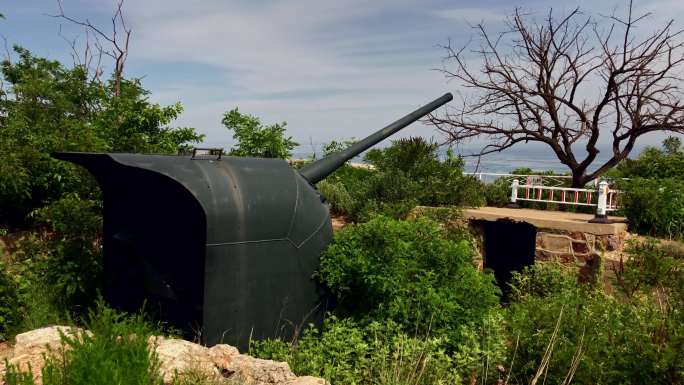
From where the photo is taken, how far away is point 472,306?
16.7 feet

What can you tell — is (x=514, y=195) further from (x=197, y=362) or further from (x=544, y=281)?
(x=197, y=362)

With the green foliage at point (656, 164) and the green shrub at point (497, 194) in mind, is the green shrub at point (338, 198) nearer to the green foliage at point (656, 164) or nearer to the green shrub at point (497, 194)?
the green shrub at point (497, 194)

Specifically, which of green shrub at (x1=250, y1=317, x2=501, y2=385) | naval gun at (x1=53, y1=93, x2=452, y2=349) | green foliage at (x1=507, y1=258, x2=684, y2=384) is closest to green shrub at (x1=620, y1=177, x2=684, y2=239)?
green foliage at (x1=507, y1=258, x2=684, y2=384)

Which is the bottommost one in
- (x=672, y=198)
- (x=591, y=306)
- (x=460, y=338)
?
(x=460, y=338)

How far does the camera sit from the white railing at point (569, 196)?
938 centimetres

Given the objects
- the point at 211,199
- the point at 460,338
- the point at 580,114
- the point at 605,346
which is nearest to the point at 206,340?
the point at 211,199

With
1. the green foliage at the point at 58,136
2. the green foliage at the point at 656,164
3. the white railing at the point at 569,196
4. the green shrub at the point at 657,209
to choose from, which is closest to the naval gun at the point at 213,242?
the green foliage at the point at 58,136

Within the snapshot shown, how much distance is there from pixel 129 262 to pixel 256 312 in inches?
52.0

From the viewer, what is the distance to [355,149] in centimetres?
657

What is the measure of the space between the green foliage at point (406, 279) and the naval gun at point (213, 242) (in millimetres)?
285

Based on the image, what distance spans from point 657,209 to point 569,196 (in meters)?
3.07

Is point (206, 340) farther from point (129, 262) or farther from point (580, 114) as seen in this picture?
point (580, 114)

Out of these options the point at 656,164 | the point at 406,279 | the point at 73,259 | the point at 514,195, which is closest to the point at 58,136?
the point at 73,259

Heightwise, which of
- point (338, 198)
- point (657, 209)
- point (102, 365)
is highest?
point (657, 209)
